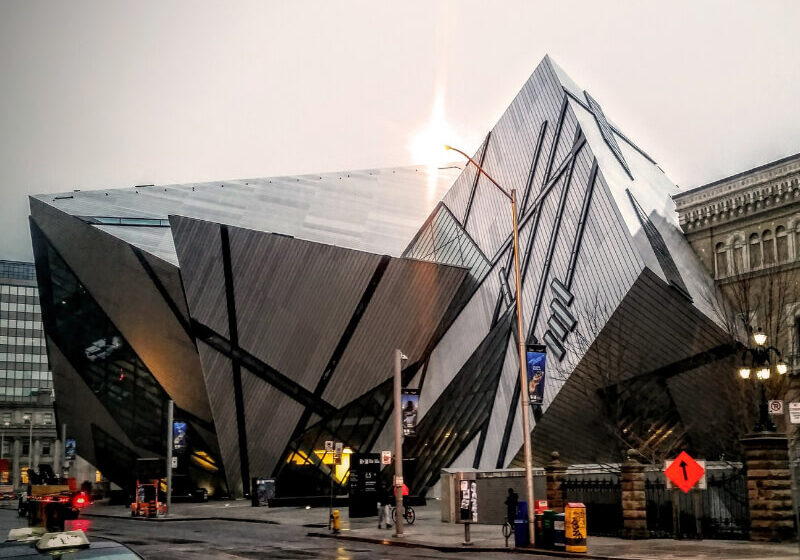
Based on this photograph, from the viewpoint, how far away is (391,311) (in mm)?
55125

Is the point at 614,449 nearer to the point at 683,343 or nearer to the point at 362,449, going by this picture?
the point at 683,343

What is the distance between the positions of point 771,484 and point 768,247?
2093cm

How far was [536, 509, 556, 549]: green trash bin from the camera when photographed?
24.7m

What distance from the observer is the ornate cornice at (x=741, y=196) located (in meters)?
40.5

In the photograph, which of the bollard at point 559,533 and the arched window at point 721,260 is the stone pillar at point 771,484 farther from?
the arched window at point 721,260

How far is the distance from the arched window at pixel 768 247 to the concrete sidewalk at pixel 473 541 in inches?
729

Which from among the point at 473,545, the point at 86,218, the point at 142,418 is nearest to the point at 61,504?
the point at 473,545

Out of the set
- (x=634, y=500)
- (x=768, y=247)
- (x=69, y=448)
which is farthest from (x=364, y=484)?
(x=69, y=448)

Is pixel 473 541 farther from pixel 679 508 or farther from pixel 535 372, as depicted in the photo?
pixel 679 508

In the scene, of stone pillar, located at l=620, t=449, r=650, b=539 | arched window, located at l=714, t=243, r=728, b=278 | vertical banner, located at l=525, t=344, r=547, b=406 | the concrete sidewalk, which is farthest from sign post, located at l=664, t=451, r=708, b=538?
arched window, located at l=714, t=243, r=728, b=278

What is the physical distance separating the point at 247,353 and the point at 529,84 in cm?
2509

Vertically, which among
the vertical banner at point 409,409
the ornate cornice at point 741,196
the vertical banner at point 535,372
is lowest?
the vertical banner at point 409,409

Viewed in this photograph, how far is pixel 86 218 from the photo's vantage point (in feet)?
183

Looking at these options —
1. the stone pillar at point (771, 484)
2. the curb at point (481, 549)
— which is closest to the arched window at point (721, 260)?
the stone pillar at point (771, 484)
